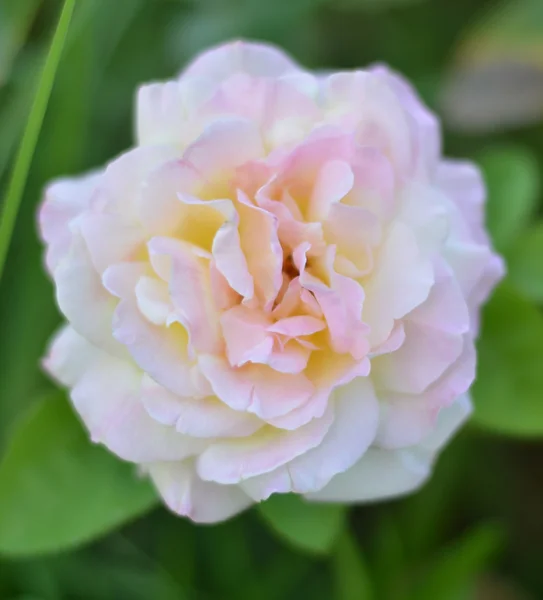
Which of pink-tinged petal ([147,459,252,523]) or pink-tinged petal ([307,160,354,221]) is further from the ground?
pink-tinged petal ([307,160,354,221])

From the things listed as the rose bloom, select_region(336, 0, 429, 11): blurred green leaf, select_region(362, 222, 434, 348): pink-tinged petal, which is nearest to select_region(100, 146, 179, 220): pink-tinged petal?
Answer: the rose bloom

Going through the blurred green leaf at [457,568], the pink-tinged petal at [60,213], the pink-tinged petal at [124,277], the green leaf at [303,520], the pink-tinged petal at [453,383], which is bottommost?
the blurred green leaf at [457,568]

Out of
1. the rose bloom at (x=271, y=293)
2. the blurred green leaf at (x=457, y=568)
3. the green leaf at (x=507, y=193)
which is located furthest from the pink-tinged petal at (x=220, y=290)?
the blurred green leaf at (x=457, y=568)

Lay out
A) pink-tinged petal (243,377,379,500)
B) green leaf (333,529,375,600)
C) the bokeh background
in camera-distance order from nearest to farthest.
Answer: pink-tinged petal (243,377,379,500) < the bokeh background < green leaf (333,529,375,600)

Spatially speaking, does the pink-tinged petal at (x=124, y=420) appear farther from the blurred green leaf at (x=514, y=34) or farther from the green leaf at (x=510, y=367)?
the blurred green leaf at (x=514, y=34)

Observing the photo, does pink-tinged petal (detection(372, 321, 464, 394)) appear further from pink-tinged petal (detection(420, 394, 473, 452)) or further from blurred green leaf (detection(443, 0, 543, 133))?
blurred green leaf (detection(443, 0, 543, 133))

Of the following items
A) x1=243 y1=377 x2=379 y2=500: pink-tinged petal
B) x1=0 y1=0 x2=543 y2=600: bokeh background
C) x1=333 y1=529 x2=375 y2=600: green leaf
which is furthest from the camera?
x1=333 y1=529 x2=375 y2=600: green leaf

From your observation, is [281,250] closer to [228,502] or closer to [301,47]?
[228,502]

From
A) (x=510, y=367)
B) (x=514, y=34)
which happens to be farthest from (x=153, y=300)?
(x=514, y=34)
